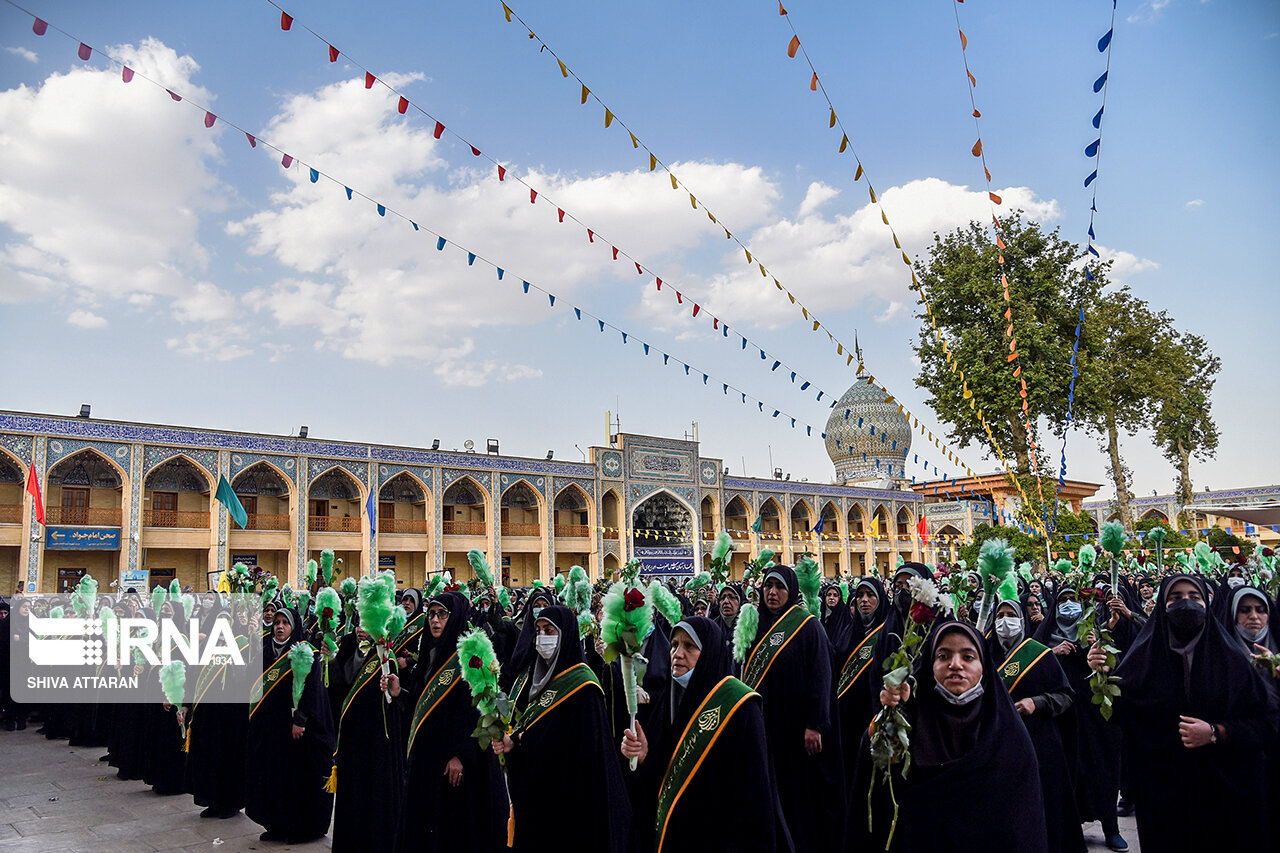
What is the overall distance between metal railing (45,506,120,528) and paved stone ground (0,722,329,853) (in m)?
13.1

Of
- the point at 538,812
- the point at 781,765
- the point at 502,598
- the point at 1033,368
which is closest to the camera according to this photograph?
the point at 538,812

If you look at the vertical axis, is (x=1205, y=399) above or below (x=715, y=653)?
above

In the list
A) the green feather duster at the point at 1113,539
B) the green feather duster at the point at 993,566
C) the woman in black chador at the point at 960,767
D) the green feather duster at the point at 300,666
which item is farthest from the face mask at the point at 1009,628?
the green feather duster at the point at 300,666

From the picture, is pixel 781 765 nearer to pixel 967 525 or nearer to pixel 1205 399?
pixel 1205 399

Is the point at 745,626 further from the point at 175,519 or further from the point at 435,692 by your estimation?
the point at 175,519

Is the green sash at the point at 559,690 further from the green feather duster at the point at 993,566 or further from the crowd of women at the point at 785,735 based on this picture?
the green feather duster at the point at 993,566

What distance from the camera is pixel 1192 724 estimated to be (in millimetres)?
3434

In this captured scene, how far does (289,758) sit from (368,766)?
1070mm

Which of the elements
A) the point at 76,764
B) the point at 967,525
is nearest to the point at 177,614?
the point at 76,764

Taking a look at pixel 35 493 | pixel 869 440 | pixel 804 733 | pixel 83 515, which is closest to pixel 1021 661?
pixel 804 733

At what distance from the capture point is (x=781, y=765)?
4359mm

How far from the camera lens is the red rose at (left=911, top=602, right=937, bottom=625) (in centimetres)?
256

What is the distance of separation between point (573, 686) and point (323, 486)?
21706 mm

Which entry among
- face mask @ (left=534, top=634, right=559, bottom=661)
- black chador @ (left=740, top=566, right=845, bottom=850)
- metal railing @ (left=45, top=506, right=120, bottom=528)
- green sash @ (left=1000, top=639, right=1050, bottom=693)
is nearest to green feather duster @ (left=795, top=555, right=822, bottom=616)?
black chador @ (left=740, top=566, right=845, bottom=850)
